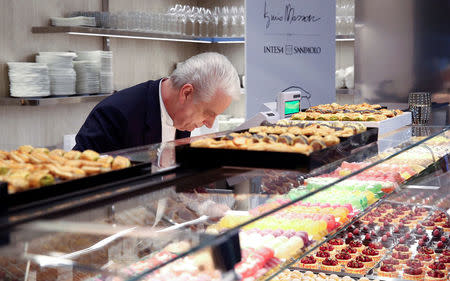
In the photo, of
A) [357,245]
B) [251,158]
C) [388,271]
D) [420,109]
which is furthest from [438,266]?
[251,158]

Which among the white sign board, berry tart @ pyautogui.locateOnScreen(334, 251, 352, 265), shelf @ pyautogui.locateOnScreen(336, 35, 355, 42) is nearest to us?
berry tart @ pyautogui.locateOnScreen(334, 251, 352, 265)

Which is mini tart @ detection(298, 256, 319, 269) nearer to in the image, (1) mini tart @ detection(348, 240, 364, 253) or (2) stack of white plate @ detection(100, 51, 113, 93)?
(1) mini tart @ detection(348, 240, 364, 253)

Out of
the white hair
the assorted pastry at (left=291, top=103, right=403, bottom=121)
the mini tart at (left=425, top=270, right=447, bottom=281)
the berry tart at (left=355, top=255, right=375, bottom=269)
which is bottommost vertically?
the mini tart at (left=425, top=270, right=447, bottom=281)

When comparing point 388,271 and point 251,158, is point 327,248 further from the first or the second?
point 251,158

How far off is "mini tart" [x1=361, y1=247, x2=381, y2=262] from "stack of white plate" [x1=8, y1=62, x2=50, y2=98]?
108 inches

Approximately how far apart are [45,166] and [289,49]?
15.2ft

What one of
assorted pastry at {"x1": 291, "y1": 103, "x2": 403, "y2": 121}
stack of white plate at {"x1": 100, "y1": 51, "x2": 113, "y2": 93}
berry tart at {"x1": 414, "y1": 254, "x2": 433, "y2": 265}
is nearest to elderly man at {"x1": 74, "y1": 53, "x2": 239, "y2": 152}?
assorted pastry at {"x1": 291, "y1": 103, "x2": 403, "y2": 121}

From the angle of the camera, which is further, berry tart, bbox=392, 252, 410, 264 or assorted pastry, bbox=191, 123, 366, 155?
berry tart, bbox=392, 252, 410, 264

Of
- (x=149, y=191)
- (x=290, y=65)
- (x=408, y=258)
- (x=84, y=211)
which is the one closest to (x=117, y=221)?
(x=84, y=211)

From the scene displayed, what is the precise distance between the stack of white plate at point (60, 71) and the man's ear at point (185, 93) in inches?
69.7

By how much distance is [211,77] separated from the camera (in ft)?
10.3

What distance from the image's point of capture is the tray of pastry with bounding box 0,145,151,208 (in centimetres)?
144

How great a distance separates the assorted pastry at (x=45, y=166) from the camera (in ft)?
4.85

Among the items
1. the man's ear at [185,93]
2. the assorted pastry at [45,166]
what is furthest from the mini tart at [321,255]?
the assorted pastry at [45,166]
